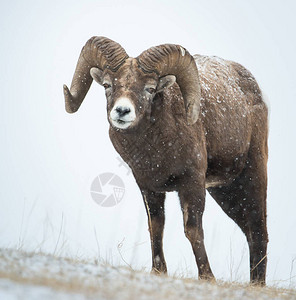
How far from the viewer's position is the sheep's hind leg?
865 cm

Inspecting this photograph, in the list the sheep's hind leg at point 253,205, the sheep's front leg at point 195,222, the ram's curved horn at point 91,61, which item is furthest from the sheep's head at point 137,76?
the sheep's hind leg at point 253,205

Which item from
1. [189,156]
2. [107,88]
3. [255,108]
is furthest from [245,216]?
[107,88]

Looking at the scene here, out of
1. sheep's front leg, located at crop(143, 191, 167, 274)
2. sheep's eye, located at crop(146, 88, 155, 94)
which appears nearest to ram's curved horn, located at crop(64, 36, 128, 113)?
sheep's eye, located at crop(146, 88, 155, 94)

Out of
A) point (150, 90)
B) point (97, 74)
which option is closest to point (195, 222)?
point (150, 90)

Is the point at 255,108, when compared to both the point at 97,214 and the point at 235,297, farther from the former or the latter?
the point at 97,214

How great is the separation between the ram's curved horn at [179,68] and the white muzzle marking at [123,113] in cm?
77

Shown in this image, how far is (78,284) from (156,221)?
14.0 ft

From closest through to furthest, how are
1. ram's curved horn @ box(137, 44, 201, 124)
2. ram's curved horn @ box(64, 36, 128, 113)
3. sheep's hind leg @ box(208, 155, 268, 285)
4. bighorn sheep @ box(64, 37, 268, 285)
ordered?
bighorn sheep @ box(64, 37, 268, 285) < ram's curved horn @ box(137, 44, 201, 124) < ram's curved horn @ box(64, 36, 128, 113) < sheep's hind leg @ box(208, 155, 268, 285)

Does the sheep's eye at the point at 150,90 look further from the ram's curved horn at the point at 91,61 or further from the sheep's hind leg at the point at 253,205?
the sheep's hind leg at the point at 253,205

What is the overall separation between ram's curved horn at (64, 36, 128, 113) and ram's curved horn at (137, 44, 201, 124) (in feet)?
1.16

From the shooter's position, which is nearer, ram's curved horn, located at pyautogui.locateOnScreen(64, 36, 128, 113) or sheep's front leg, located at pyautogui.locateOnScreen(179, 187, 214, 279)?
sheep's front leg, located at pyautogui.locateOnScreen(179, 187, 214, 279)

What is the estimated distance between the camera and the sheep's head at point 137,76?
681cm

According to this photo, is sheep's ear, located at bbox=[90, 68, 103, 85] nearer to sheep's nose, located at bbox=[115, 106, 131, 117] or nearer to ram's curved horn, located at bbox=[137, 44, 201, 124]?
ram's curved horn, located at bbox=[137, 44, 201, 124]

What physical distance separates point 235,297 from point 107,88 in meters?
3.80
